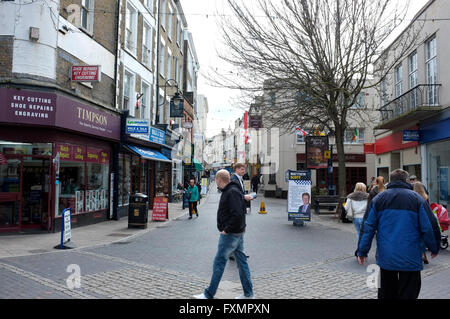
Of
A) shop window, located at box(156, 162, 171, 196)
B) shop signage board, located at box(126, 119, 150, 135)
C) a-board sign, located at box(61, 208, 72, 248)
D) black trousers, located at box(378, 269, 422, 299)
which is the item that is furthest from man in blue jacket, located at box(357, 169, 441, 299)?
shop window, located at box(156, 162, 171, 196)

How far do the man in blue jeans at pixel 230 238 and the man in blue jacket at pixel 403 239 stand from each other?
1.71m

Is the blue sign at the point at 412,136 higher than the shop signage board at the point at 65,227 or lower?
higher

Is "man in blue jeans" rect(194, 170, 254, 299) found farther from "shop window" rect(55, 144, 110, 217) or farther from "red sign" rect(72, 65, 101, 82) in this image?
"red sign" rect(72, 65, 101, 82)

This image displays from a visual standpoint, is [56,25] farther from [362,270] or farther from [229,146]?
Answer: [229,146]

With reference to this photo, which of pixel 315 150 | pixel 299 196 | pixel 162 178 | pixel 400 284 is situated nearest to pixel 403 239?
pixel 400 284

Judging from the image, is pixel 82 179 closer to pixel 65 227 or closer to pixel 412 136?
pixel 65 227

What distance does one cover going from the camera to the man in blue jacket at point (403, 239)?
3775 mm

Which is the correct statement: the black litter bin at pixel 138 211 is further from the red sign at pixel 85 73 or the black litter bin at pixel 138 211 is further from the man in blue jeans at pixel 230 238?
the man in blue jeans at pixel 230 238

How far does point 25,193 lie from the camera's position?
11.0m

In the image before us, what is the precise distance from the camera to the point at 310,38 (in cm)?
1420

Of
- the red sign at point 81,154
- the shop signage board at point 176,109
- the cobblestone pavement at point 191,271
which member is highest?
the shop signage board at point 176,109

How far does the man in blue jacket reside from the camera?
12.4 ft

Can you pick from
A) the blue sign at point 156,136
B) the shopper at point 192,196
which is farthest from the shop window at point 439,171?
the blue sign at point 156,136

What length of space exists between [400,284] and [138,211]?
997 centimetres
